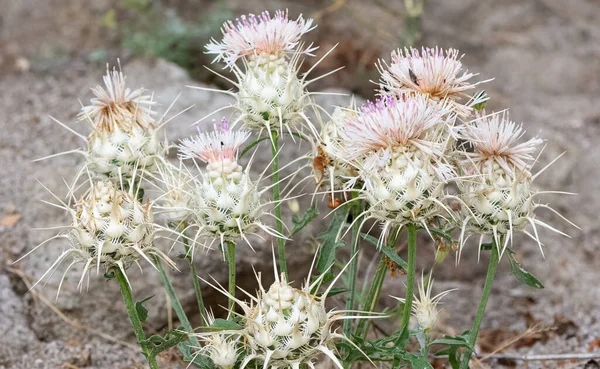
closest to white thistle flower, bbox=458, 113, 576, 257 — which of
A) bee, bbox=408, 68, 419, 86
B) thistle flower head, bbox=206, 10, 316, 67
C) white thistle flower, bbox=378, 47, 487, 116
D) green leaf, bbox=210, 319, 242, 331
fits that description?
white thistle flower, bbox=378, 47, 487, 116

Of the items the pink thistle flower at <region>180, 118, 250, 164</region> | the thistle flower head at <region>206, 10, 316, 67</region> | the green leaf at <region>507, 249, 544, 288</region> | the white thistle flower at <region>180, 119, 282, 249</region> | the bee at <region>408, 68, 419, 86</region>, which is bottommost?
the green leaf at <region>507, 249, 544, 288</region>

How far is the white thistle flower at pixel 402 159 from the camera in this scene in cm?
246

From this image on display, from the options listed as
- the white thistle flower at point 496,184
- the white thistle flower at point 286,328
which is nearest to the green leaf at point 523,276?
the white thistle flower at point 496,184

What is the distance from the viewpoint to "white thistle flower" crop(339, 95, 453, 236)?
246cm

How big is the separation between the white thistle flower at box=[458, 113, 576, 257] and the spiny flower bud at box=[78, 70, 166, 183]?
4.00ft

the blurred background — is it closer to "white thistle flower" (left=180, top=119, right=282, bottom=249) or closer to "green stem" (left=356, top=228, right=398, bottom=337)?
"green stem" (left=356, top=228, right=398, bottom=337)

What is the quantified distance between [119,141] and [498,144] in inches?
56.5

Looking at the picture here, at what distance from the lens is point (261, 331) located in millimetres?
2422

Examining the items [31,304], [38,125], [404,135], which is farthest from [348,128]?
[38,125]

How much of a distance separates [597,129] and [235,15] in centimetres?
392

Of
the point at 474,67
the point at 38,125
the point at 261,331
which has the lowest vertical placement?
the point at 261,331

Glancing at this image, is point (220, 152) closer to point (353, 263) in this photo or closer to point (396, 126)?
point (396, 126)

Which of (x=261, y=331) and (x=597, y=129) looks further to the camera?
(x=597, y=129)

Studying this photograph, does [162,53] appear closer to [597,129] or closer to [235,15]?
[235,15]
